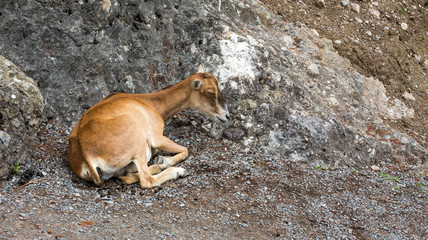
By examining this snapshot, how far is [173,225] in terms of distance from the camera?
6.36 m

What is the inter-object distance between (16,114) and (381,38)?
1069cm

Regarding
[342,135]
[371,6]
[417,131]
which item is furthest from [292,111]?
[371,6]

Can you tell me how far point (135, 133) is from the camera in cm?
746

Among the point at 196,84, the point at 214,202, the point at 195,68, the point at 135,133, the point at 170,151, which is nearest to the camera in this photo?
the point at 214,202

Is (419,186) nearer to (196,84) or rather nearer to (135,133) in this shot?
(196,84)

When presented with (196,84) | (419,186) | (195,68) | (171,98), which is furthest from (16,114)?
(419,186)

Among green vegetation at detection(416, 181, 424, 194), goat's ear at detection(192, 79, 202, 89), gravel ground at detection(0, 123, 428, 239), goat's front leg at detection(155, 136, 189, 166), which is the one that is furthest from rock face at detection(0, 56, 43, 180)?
green vegetation at detection(416, 181, 424, 194)

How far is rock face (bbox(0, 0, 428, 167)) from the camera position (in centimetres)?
899

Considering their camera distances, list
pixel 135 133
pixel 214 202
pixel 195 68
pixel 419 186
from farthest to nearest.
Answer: pixel 195 68
pixel 419 186
pixel 135 133
pixel 214 202

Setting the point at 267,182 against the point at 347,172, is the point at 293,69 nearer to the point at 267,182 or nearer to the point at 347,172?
the point at 347,172

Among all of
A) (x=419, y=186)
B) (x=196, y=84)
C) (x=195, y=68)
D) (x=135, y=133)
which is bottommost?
(x=419, y=186)

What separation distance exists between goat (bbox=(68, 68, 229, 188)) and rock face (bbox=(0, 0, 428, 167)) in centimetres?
99

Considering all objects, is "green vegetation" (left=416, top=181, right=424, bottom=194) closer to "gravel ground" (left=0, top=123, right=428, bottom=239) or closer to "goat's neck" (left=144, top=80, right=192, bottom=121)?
"gravel ground" (left=0, top=123, right=428, bottom=239)

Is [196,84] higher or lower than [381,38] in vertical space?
higher
